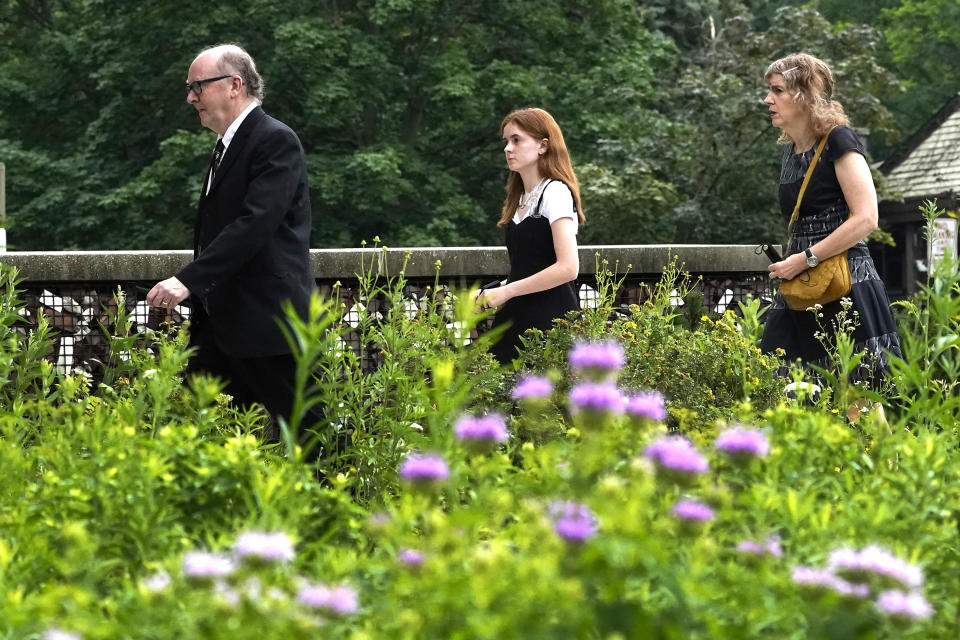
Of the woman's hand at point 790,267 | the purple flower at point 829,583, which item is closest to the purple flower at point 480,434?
the purple flower at point 829,583

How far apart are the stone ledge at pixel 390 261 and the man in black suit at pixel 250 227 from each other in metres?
1.37

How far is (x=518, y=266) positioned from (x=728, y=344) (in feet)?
2.73

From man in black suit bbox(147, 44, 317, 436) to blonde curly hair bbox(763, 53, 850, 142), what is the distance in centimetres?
177

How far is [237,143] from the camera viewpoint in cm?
470

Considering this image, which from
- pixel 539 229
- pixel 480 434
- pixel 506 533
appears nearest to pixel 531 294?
pixel 539 229

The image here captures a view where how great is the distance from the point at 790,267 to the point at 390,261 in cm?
253

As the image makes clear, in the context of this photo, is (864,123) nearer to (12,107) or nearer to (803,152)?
(12,107)

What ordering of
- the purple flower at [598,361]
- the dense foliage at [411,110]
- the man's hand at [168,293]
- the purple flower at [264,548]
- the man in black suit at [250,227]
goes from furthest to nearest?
1. the dense foliage at [411,110]
2. the man in black suit at [250,227]
3. the man's hand at [168,293]
4. the purple flower at [598,361]
5. the purple flower at [264,548]

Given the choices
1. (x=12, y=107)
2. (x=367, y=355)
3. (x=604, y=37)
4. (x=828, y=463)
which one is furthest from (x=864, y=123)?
(x=828, y=463)

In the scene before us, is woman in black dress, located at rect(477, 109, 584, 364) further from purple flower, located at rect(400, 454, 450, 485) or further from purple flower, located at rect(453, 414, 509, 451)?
purple flower, located at rect(400, 454, 450, 485)

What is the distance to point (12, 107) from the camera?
2922 centimetres

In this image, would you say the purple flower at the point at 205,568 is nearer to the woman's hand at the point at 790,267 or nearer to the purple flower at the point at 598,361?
the purple flower at the point at 598,361

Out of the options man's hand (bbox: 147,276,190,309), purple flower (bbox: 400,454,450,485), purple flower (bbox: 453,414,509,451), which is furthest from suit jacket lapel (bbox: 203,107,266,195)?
purple flower (bbox: 400,454,450,485)

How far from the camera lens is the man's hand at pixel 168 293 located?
4.38m
